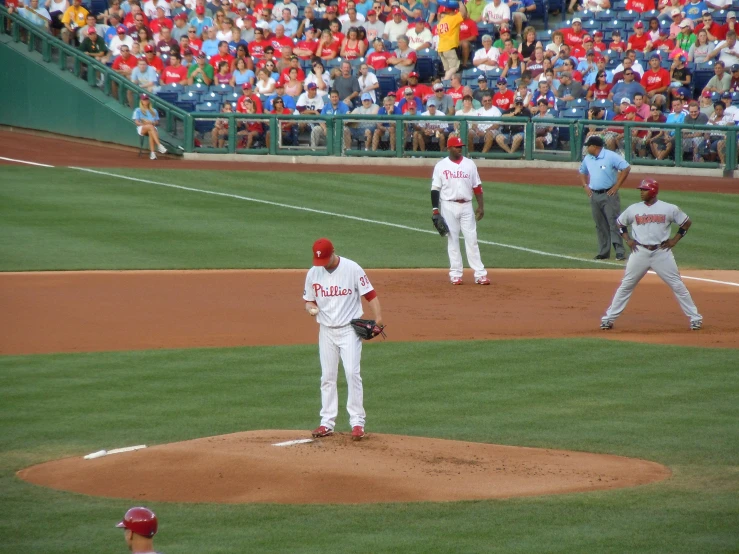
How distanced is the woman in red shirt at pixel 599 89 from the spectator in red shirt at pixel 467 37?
11.7 ft

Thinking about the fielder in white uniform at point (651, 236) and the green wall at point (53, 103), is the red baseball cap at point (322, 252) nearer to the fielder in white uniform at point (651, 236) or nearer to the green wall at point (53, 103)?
the fielder in white uniform at point (651, 236)

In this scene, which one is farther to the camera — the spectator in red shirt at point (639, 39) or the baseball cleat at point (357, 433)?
the spectator in red shirt at point (639, 39)

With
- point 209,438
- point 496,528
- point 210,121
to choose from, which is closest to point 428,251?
point 210,121

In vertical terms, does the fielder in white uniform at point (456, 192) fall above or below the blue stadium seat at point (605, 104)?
below

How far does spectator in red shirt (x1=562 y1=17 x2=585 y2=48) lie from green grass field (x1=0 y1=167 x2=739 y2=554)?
23.7ft

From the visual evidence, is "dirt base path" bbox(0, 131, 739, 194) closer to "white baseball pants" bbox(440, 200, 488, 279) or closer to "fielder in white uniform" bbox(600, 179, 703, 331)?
"white baseball pants" bbox(440, 200, 488, 279)

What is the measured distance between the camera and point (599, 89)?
25.2 metres

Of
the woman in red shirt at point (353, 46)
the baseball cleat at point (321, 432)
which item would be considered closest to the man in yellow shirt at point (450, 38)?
the woman in red shirt at point (353, 46)

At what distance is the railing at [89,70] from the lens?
26.5 meters

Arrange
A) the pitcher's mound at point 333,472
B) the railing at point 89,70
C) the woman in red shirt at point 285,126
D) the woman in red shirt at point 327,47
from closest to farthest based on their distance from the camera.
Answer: the pitcher's mound at point 333,472 → the woman in red shirt at point 285,126 → the railing at point 89,70 → the woman in red shirt at point 327,47

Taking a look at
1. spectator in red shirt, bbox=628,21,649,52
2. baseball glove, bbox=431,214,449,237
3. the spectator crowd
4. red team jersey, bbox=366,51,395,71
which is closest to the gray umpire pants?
baseball glove, bbox=431,214,449,237

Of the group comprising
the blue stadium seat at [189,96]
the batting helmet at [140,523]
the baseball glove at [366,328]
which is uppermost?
the blue stadium seat at [189,96]

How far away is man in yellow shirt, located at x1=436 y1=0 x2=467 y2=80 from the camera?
2745 cm

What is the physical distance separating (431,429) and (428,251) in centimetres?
978
